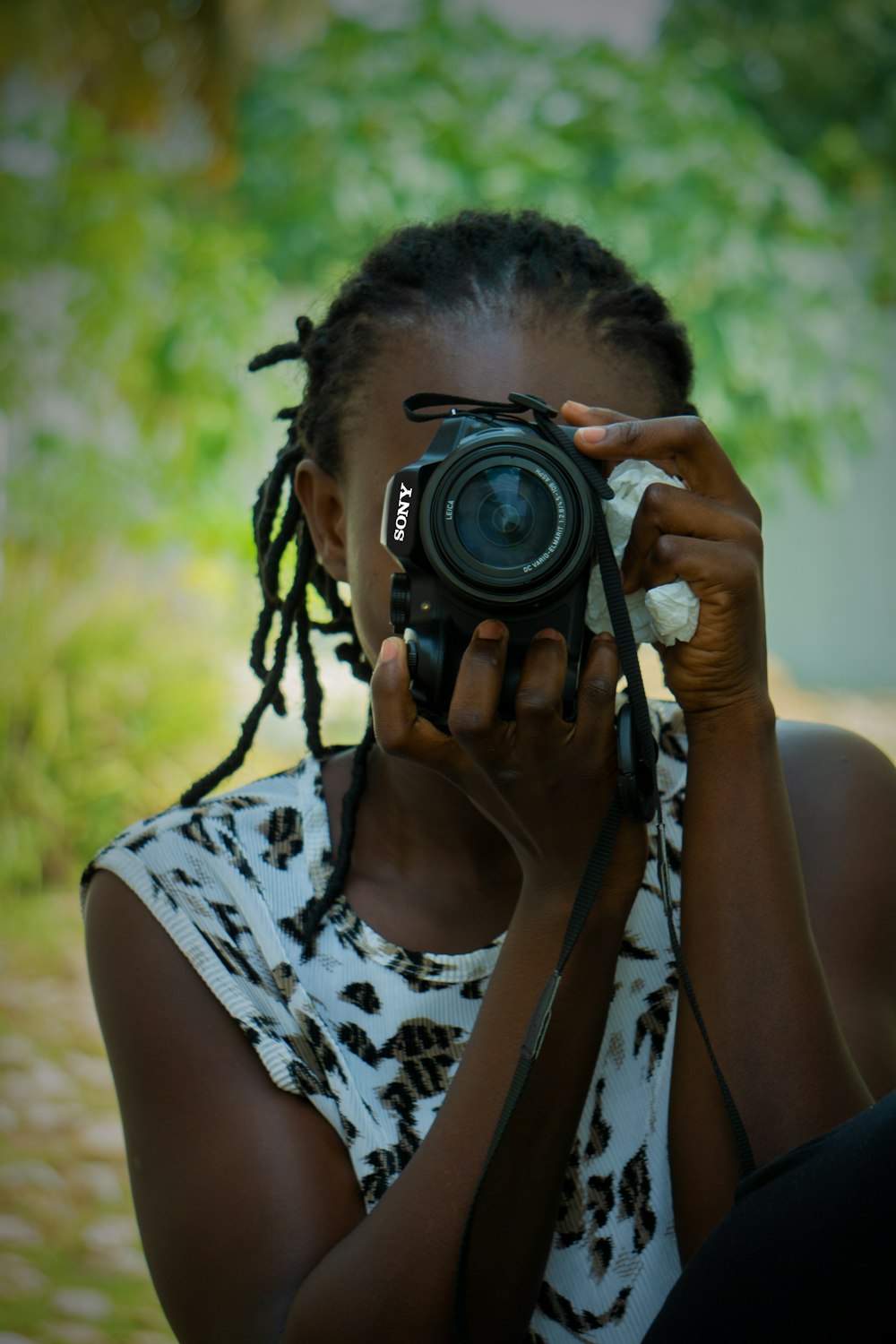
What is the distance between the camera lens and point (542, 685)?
1070 millimetres

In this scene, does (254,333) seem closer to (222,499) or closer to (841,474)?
(222,499)

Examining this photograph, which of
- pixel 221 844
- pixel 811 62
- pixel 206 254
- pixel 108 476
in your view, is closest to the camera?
pixel 221 844

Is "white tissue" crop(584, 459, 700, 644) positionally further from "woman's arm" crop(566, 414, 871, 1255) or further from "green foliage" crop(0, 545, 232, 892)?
"green foliage" crop(0, 545, 232, 892)

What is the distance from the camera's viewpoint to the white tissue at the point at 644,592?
114 cm

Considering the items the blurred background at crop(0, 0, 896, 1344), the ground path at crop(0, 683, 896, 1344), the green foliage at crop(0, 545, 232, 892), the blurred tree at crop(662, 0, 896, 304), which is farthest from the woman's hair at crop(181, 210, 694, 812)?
the blurred tree at crop(662, 0, 896, 304)

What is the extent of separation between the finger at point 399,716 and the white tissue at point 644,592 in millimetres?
171

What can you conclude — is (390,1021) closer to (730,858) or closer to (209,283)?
(730,858)

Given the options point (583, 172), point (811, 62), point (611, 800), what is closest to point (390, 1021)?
point (611, 800)

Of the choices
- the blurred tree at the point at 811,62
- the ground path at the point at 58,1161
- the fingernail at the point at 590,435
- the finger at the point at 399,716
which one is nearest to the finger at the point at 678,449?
the fingernail at the point at 590,435

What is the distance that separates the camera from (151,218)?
14.9 ft

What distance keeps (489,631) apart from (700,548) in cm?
21

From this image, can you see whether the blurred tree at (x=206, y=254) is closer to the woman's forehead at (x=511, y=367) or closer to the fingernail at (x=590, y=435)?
the woman's forehead at (x=511, y=367)

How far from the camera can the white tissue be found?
114 centimetres

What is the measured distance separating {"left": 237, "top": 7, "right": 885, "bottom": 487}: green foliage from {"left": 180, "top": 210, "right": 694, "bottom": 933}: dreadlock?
3.09 meters
